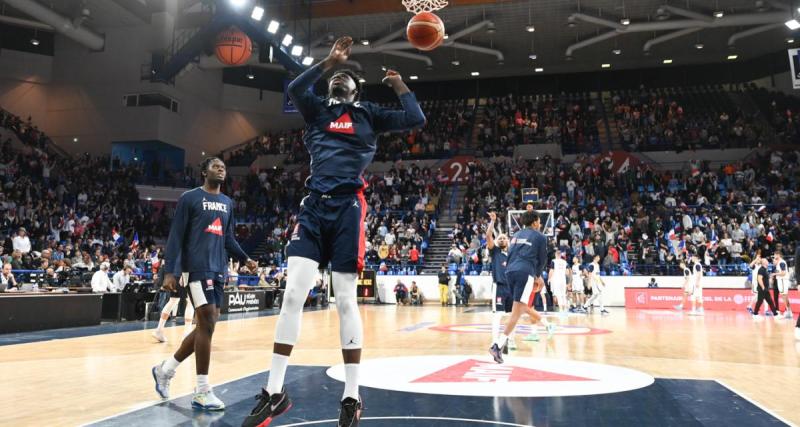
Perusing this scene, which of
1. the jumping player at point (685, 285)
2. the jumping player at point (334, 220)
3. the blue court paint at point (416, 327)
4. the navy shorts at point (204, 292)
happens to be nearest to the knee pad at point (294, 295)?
the jumping player at point (334, 220)

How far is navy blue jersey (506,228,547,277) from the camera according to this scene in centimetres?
745

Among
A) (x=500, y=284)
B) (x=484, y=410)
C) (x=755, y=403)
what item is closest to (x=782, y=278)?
(x=500, y=284)

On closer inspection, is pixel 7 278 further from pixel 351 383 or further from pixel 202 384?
pixel 351 383

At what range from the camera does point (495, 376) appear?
5.74 m

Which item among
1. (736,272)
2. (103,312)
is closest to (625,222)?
(736,272)

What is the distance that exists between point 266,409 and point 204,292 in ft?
5.62

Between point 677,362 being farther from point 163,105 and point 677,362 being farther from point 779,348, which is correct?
point 163,105

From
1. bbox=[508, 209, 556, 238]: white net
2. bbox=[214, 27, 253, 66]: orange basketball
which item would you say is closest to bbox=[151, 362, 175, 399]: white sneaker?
bbox=[214, 27, 253, 66]: orange basketball

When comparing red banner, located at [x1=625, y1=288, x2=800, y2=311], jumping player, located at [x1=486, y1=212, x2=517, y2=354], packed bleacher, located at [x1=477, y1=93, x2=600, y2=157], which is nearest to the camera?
jumping player, located at [x1=486, y1=212, x2=517, y2=354]

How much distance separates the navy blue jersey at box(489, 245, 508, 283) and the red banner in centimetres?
1433

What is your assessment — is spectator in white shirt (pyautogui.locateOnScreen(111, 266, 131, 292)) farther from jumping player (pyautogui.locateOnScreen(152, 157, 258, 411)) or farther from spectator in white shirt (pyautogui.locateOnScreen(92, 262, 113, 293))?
jumping player (pyautogui.locateOnScreen(152, 157, 258, 411))

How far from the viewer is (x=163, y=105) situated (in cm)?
2975

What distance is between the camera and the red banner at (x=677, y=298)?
778 inches

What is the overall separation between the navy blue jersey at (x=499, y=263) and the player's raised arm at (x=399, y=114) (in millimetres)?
5126
